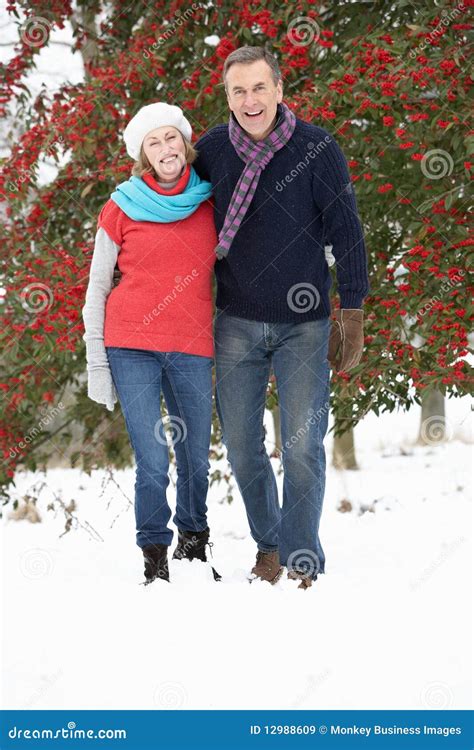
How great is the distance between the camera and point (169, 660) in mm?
2723

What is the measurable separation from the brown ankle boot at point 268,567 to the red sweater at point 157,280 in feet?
2.95

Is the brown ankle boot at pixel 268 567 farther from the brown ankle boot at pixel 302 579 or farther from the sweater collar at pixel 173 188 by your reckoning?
the sweater collar at pixel 173 188

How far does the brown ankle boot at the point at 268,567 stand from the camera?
346 centimetres

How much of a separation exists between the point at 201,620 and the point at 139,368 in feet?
3.01

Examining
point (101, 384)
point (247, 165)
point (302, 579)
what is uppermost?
point (247, 165)

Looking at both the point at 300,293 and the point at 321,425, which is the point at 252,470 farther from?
the point at 300,293

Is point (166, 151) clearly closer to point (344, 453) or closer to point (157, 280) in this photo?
point (157, 280)

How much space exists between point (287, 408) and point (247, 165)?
2.91ft

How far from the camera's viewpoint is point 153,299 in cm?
319

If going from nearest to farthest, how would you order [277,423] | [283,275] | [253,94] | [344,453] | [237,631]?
[237,631]
[253,94]
[283,275]
[277,423]
[344,453]

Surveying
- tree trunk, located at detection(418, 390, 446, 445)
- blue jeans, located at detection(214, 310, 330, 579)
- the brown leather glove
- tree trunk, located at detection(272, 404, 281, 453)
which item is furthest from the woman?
tree trunk, located at detection(418, 390, 446, 445)

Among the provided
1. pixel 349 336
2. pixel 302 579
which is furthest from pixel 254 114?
pixel 302 579

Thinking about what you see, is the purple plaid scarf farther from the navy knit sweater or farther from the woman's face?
the woman's face

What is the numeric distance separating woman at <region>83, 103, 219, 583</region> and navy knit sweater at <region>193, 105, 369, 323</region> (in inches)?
5.0
